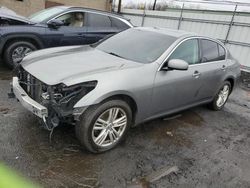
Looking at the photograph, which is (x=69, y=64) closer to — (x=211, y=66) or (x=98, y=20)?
(x=211, y=66)

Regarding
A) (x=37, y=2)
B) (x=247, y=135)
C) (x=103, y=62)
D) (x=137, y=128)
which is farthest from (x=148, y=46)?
(x=37, y=2)

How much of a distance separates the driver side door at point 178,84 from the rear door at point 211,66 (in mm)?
168

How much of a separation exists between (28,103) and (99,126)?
0.92 metres

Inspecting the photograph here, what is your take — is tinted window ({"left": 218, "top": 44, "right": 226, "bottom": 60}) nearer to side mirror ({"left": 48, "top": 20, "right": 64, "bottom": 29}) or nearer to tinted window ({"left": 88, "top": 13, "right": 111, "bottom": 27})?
tinted window ({"left": 88, "top": 13, "right": 111, "bottom": 27})

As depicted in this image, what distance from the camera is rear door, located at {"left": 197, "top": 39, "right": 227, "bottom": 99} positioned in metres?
4.80

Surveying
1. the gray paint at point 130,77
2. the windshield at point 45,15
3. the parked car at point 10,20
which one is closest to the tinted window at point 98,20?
the windshield at point 45,15

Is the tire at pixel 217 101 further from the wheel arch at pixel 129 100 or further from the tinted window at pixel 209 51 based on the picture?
the wheel arch at pixel 129 100

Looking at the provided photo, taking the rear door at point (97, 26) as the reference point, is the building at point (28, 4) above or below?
below

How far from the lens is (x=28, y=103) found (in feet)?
10.8

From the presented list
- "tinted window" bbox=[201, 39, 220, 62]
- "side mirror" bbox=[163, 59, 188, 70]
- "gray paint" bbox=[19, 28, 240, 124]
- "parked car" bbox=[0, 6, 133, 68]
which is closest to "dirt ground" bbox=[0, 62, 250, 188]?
"gray paint" bbox=[19, 28, 240, 124]

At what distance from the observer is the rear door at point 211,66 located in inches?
189

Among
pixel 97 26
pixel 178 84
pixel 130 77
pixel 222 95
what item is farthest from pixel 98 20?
pixel 130 77

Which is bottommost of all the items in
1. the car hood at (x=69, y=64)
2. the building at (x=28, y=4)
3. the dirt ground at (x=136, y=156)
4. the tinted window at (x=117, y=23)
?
the dirt ground at (x=136, y=156)

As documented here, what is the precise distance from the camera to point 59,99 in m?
3.13
